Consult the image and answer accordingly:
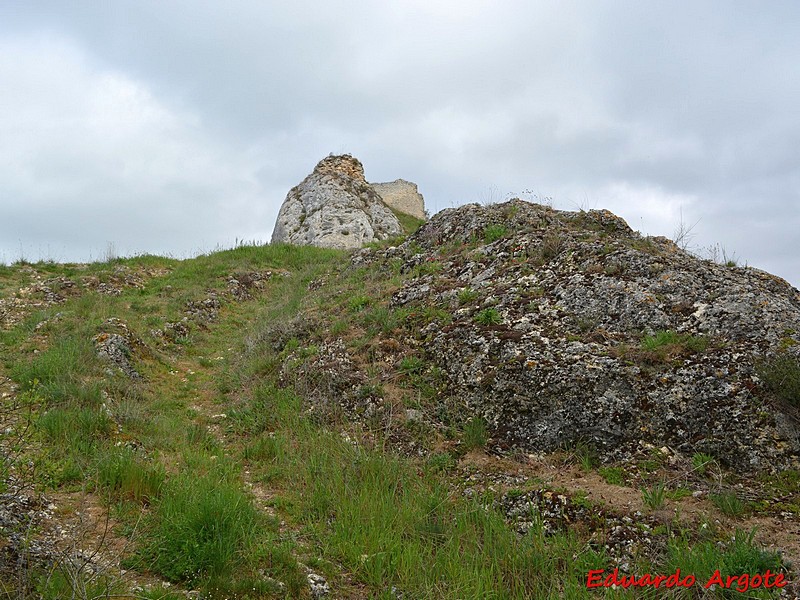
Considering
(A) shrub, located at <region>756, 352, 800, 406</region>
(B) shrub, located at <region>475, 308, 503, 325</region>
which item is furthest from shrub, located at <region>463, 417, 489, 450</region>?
(A) shrub, located at <region>756, 352, 800, 406</region>

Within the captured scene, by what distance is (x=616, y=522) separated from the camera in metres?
4.37

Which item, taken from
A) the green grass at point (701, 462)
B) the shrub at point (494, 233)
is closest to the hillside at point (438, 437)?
the green grass at point (701, 462)

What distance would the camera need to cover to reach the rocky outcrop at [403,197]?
113 ft

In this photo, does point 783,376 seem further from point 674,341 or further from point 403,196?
point 403,196

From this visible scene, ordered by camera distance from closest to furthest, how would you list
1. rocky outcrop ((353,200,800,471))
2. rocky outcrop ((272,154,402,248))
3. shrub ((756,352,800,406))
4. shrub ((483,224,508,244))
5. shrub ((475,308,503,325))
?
shrub ((756,352,800,406)) → rocky outcrop ((353,200,800,471)) → shrub ((475,308,503,325)) → shrub ((483,224,508,244)) → rocky outcrop ((272,154,402,248))

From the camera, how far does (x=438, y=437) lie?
19.9 ft

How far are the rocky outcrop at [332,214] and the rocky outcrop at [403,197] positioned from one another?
9560mm

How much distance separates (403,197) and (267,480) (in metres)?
30.7

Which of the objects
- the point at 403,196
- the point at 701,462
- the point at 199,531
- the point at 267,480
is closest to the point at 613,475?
the point at 701,462

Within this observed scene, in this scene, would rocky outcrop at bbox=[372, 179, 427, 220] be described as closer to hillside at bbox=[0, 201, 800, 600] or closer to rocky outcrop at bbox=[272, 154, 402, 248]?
rocky outcrop at bbox=[272, 154, 402, 248]

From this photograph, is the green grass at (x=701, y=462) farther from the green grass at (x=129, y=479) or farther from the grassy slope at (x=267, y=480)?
the green grass at (x=129, y=479)

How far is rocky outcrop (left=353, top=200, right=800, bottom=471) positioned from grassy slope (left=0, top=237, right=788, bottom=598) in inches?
23.3

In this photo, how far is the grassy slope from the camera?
3.89 meters

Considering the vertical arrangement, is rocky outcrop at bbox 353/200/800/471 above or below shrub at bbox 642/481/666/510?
above
